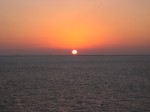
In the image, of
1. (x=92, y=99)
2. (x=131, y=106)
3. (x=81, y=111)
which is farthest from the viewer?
(x=92, y=99)

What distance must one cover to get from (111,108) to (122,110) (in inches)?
97.2

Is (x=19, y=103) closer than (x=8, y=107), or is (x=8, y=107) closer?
(x=8, y=107)

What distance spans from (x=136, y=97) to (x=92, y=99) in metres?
10.2

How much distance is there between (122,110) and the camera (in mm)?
46812

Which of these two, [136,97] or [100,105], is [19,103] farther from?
[136,97]

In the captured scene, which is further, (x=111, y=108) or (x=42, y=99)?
(x=42, y=99)

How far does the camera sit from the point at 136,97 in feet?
198

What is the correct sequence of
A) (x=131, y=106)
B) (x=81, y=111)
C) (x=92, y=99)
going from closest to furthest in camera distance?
(x=81, y=111), (x=131, y=106), (x=92, y=99)

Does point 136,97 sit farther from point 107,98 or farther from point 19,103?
point 19,103

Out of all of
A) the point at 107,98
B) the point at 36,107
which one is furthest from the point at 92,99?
Answer: the point at 36,107

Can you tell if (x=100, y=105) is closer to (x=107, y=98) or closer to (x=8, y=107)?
(x=107, y=98)

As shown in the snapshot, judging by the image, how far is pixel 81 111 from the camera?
4622 centimetres

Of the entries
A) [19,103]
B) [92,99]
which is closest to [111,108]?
[92,99]

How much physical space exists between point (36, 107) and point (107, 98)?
17.4 metres
